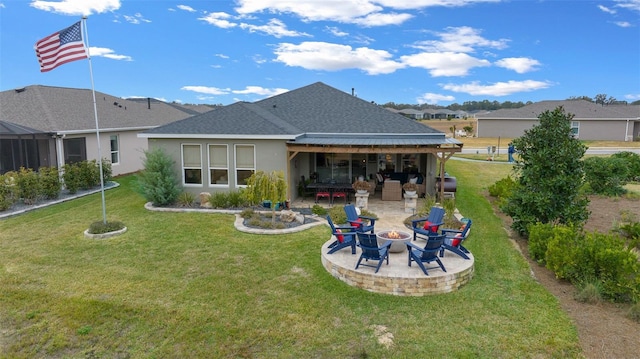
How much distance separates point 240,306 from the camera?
6848 mm

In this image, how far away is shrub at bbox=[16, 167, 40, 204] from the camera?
13797mm

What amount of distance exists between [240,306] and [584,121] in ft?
164

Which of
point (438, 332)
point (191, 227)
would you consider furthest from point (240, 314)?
point (191, 227)

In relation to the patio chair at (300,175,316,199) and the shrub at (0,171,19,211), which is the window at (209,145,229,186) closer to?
the patio chair at (300,175,316,199)

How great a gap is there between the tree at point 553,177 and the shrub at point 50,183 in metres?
16.3

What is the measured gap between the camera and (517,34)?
71.5 feet

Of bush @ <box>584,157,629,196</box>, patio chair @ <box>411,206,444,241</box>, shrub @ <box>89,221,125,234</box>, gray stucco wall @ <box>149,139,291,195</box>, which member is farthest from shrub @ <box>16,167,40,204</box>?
bush @ <box>584,157,629,196</box>

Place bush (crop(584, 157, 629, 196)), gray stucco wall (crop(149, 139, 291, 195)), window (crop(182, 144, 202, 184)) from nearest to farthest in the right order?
gray stucco wall (crop(149, 139, 291, 195)), window (crop(182, 144, 202, 184)), bush (crop(584, 157, 629, 196))

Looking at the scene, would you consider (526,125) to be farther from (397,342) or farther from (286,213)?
(397,342)

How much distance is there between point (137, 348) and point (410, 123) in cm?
1410

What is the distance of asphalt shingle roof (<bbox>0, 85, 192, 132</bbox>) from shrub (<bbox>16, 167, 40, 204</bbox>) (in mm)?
3320

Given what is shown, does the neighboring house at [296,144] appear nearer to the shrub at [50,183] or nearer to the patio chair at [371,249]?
the shrub at [50,183]

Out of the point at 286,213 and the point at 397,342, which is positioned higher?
the point at 286,213

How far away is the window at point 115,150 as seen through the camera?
2067 centimetres
